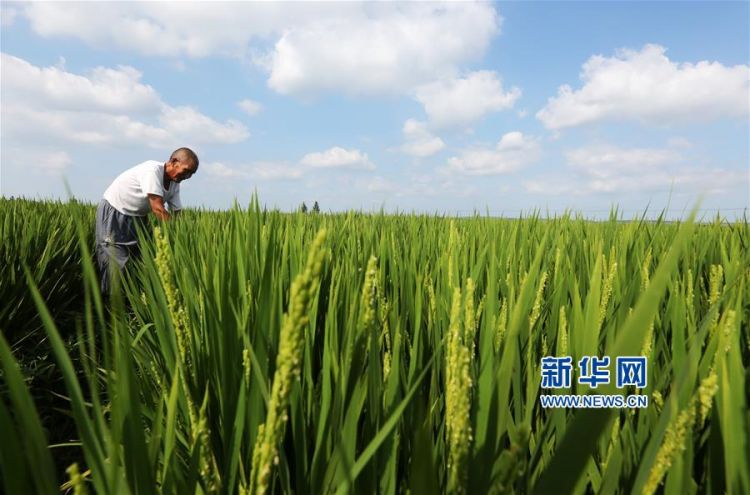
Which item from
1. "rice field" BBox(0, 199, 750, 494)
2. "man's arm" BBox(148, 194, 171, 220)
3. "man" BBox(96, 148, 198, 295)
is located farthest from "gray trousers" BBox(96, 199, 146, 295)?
"rice field" BBox(0, 199, 750, 494)

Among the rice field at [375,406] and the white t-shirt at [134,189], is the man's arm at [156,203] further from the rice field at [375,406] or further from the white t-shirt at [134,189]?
the rice field at [375,406]

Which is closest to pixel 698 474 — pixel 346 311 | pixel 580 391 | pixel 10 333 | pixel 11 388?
pixel 580 391

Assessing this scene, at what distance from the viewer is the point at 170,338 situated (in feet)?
3.49

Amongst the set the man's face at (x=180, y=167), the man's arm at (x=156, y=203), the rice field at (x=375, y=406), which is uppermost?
→ the man's face at (x=180, y=167)

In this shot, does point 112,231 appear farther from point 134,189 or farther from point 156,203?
point 156,203

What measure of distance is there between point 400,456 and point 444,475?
10 cm

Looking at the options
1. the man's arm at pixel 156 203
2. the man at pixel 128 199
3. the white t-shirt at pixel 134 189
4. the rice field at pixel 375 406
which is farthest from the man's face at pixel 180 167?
the rice field at pixel 375 406

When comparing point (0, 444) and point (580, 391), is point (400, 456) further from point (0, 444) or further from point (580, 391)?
point (0, 444)

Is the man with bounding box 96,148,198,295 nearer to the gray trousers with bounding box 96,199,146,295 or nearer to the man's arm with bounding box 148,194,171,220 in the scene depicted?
the gray trousers with bounding box 96,199,146,295

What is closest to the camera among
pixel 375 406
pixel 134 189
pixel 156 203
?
pixel 375 406

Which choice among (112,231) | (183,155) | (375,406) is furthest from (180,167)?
(375,406)

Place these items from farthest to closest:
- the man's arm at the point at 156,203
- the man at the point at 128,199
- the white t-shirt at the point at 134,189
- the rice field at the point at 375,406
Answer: the man at the point at 128,199 < the white t-shirt at the point at 134,189 < the man's arm at the point at 156,203 < the rice field at the point at 375,406

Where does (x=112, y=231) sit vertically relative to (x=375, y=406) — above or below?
above

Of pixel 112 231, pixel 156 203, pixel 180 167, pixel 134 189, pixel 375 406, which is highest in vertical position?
pixel 180 167
